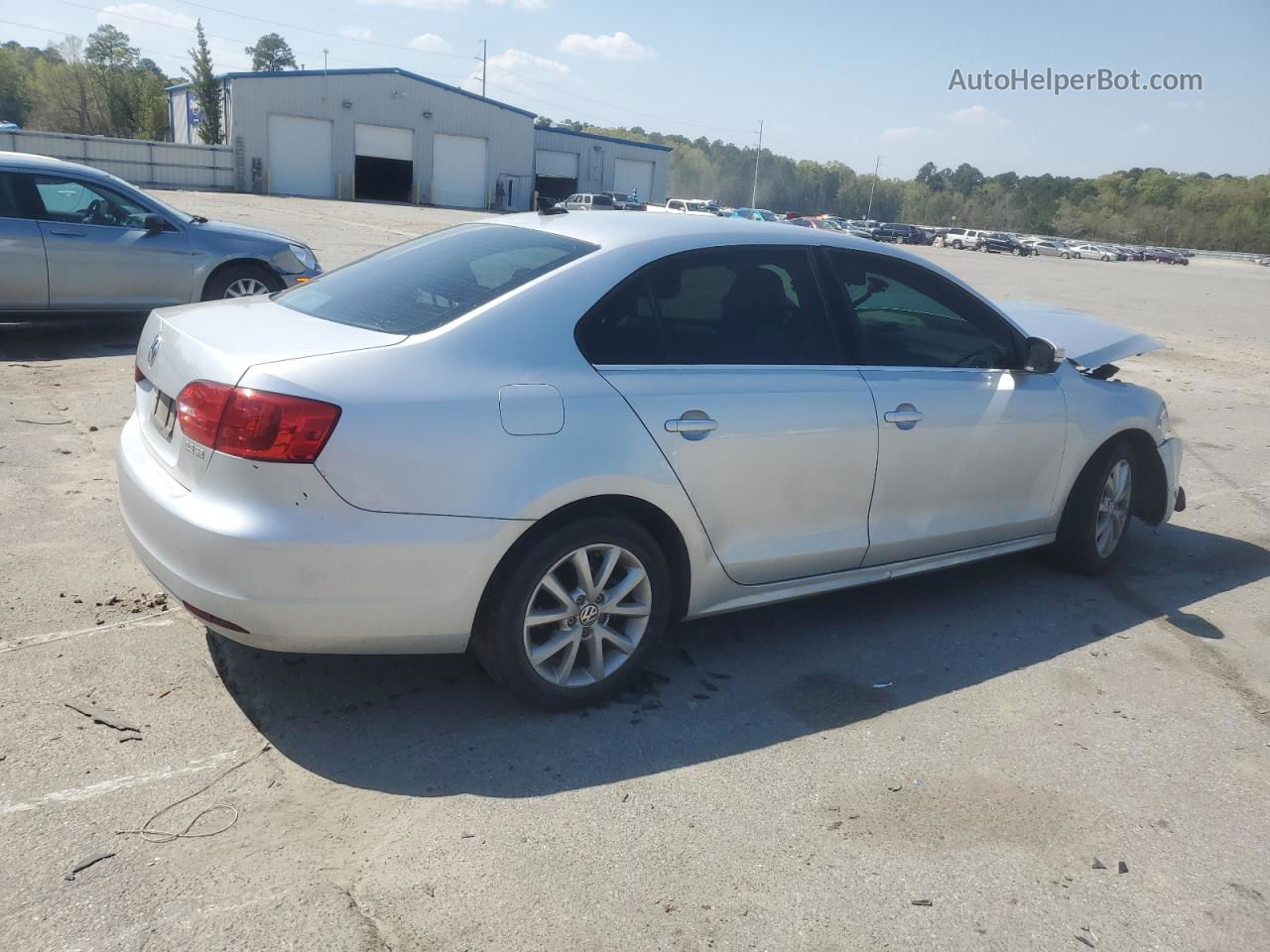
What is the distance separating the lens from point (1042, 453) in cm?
490

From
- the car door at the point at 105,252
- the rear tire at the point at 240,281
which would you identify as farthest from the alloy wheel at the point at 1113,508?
the car door at the point at 105,252

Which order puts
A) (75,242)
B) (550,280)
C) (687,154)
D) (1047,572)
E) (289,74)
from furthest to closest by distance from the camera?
(687,154), (289,74), (75,242), (1047,572), (550,280)

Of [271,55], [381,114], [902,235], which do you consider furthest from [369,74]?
[271,55]

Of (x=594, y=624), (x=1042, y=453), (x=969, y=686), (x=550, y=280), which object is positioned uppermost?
(x=550, y=280)

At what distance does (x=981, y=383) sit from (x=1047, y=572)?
1474 millimetres

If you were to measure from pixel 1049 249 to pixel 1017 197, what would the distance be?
6651cm

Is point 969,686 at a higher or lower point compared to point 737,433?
lower

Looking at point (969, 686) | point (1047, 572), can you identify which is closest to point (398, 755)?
point (969, 686)

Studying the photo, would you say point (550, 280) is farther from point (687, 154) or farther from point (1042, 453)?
point (687, 154)

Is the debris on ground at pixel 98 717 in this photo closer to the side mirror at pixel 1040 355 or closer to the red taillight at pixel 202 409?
the red taillight at pixel 202 409

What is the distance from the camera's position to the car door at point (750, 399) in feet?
12.0

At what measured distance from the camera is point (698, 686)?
3951mm

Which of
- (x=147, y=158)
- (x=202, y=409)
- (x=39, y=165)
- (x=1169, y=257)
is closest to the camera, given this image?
(x=202, y=409)

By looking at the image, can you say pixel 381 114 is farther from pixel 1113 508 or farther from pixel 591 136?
pixel 1113 508
